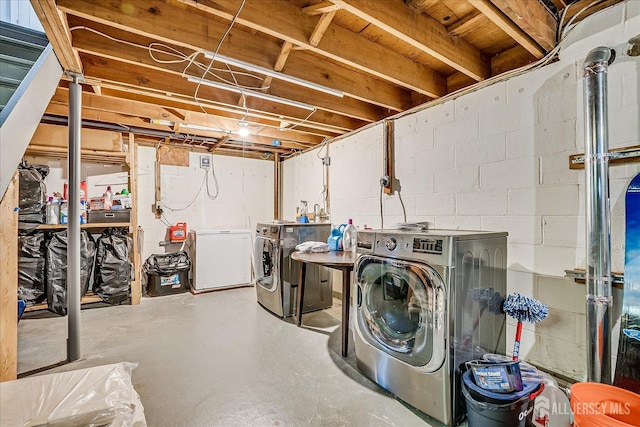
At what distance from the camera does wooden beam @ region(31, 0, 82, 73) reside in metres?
1.52

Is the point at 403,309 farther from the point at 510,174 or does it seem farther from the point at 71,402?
the point at 71,402

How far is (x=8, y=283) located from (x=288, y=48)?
2476mm

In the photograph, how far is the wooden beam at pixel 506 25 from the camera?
1.58m

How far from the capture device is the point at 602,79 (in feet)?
5.18

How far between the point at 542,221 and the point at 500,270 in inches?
20.4

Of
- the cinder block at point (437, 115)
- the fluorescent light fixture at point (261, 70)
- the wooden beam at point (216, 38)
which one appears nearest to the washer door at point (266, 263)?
the fluorescent light fixture at point (261, 70)

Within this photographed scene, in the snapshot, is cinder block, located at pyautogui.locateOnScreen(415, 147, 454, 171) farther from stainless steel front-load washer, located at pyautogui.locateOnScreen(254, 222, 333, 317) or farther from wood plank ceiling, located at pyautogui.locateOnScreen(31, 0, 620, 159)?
stainless steel front-load washer, located at pyautogui.locateOnScreen(254, 222, 333, 317)

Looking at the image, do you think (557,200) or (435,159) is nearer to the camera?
(557,200)

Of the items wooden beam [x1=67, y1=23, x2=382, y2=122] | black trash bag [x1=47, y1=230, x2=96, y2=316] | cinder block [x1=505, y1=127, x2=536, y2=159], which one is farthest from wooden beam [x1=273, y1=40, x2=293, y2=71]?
black trash bag [x1=47, y1=230, x2=96, y2=316]

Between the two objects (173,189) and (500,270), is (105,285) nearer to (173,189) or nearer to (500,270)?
(173,189)

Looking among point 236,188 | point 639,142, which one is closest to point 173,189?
point 236,188

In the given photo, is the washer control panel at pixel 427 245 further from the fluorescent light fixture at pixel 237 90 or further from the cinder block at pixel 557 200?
the fluorescent light fixture at pixel 237 90

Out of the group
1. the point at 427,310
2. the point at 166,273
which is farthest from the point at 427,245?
the point at 166,273

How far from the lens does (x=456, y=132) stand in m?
2.53
